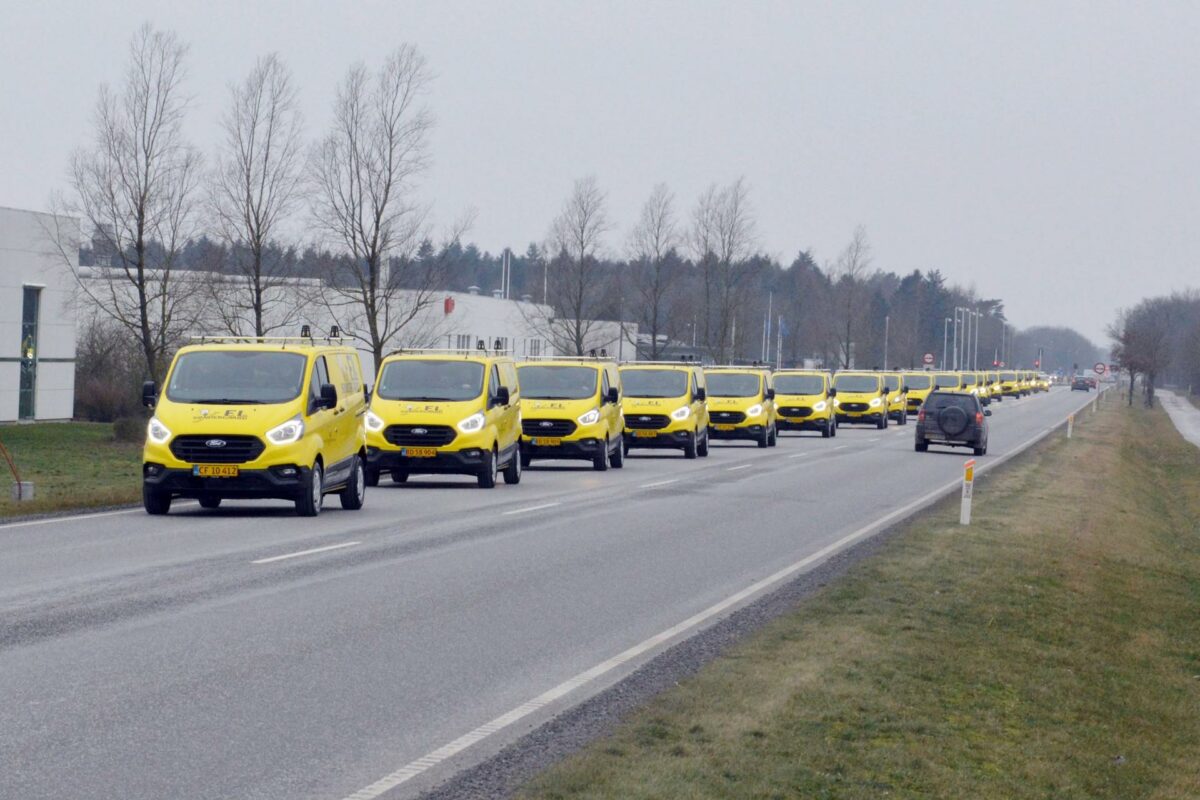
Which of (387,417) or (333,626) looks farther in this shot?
(387,417)

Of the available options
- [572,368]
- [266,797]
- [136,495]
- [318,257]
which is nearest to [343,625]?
[266,797]

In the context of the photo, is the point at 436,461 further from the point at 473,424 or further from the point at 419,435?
the point at 473,424

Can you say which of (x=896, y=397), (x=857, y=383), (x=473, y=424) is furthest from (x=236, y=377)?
(x=896, y=397)

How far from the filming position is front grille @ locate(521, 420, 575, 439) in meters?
30.3

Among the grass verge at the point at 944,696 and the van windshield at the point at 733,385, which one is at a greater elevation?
the van windshield at the point at 733,385

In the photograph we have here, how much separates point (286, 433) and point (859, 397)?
40.7 metres

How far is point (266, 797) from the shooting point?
21.0 feet

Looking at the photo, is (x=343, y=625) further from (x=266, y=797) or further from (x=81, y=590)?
(x=266, y=797)

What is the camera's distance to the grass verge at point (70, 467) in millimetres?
20172

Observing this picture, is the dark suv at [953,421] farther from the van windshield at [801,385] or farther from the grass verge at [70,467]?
the grass verge at [70,467]

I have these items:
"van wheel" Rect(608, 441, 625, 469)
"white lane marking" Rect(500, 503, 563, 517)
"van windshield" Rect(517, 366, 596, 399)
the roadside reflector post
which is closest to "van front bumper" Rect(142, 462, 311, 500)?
"white lane marking" Rect(500, 503, 563, 517)

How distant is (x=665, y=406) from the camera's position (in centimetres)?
3569

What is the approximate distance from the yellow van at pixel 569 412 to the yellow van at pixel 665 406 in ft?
13.6

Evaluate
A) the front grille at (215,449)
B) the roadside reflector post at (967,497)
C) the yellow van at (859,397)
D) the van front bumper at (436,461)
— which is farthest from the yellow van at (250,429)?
the yellow van at (859,397)
